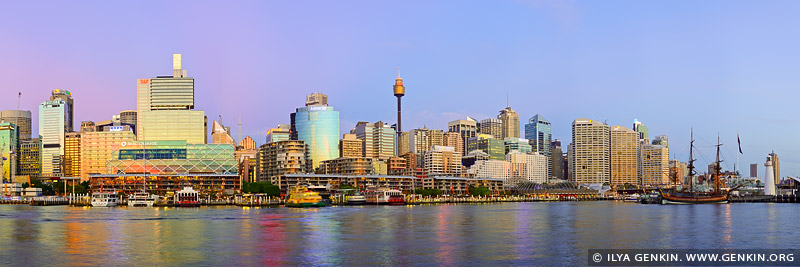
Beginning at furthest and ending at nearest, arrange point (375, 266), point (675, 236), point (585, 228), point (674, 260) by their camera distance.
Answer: point (585, 228)
point (675, 236)
point (674, 260)
point (375, 266)

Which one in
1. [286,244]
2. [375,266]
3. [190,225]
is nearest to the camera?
[375,266]

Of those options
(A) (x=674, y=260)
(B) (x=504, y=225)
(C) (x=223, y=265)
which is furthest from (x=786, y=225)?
(C) (x=223, y=265)

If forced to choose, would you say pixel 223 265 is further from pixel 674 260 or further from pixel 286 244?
pixel 674 260

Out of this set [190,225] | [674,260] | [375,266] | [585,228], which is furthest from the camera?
[190,225]

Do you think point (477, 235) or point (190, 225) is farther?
point (190, 225)

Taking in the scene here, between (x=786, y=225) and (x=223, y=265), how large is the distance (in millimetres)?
89149

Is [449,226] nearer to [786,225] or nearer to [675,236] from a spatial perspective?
[675,236]

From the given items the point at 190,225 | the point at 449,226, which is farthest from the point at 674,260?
the point at 190,225

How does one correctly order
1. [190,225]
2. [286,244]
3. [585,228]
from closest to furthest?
[286,244]
[585,228]
[190,225]

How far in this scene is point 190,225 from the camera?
374 ft

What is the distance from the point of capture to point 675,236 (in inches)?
3620

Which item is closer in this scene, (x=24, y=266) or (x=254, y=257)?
(x=24, y=266)

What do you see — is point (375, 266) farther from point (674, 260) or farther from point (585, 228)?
point (585, 228)

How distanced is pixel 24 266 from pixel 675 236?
230 feet
